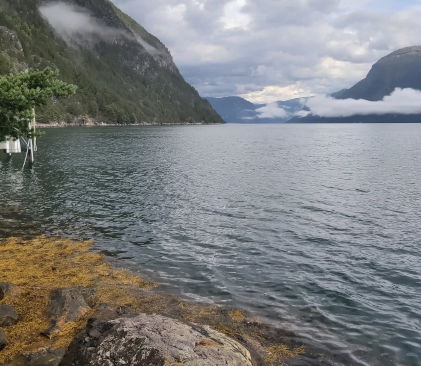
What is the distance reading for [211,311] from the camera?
16719mm

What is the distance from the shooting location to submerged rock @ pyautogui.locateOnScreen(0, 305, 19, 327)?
46.6ft

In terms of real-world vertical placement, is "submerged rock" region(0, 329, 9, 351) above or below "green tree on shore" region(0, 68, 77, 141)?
below

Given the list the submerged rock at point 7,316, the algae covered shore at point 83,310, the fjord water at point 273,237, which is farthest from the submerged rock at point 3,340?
the fjord water at point 273,237

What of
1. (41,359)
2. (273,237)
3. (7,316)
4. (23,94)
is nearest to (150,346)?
(41,359)

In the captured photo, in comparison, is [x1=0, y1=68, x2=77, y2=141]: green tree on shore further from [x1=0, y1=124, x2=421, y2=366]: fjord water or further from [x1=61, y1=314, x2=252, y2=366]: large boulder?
[x1=61, y1=314, x2=252, y2=366]: large boulder

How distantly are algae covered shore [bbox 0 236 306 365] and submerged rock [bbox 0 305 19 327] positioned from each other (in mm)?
152

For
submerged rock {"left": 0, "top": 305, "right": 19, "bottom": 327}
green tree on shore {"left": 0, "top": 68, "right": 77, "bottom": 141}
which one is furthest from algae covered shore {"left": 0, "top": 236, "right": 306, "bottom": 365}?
green tree on shore {"left": 0, "top": 68, "right": 77, "bottom": 141}

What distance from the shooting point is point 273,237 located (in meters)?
28.6

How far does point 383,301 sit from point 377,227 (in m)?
14.0

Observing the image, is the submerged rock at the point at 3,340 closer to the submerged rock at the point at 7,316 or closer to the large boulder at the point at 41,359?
the large boulder at the point at 41,359

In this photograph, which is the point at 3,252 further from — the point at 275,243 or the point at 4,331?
the point at 275,243

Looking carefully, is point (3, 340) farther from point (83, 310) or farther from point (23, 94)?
point (23, 94)

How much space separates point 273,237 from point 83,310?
54.5 ft

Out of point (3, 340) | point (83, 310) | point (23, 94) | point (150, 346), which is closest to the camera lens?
point (150, 346)
